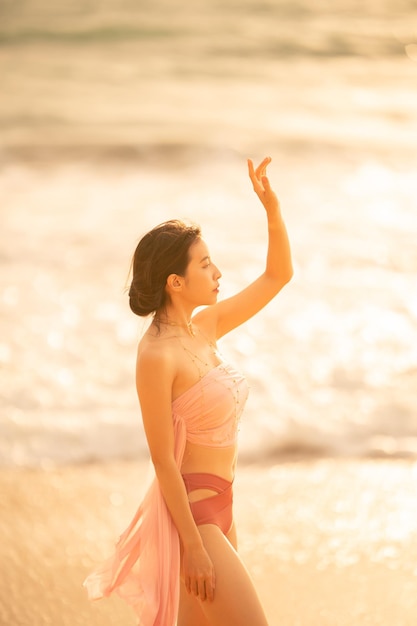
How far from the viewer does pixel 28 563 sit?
4.39m

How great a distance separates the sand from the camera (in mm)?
4016

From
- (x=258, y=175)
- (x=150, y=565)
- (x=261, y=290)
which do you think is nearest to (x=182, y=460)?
(x=150, y=565)

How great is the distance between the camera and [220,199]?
35.5 feet

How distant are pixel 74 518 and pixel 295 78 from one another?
1164cm

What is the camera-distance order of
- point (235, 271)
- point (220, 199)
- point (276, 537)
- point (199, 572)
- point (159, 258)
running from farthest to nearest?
point (220, 199), point (235, 271), point (276, 537), point (159, 258), point (199, 572)

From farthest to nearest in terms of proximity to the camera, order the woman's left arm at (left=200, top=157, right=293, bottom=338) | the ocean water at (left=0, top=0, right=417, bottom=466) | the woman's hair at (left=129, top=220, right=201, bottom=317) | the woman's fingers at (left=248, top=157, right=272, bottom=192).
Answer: the ocean water at (left=0, top=0, right=417, bottom=466) < the woman's left arm at (left=200, top=157, right=293, bottom=338) < the woman's fingers at (left=248, top=157, right=272, bottom=192) < the woman's hair at (left=129, top=220, right=201, bottom=317)

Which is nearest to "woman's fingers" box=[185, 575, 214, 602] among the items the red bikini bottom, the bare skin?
the bare skin

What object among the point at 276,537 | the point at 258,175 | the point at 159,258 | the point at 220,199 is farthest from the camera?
the point at 220,199

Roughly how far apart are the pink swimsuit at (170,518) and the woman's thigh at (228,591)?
0.25 ft

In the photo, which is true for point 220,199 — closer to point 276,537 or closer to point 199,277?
point 276,537

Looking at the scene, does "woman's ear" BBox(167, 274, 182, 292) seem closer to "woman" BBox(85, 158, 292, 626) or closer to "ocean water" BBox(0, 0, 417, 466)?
"woman" BBox(85, 158, 292, 626)

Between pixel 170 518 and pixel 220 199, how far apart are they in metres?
8.14

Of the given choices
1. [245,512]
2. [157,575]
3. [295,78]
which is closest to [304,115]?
[295,78]

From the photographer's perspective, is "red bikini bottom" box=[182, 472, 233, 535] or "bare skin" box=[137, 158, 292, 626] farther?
"red bikini bottom" box=[182, 472, 233, 535]
